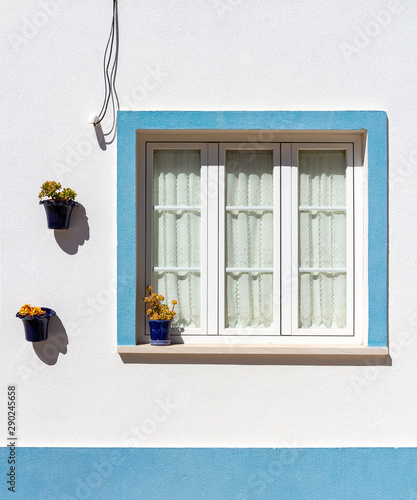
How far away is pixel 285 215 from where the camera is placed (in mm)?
4164

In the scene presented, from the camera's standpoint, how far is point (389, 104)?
4.04 meters

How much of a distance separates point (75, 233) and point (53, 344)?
857 millimetres

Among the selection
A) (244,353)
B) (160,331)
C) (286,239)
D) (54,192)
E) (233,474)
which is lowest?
(233,474)

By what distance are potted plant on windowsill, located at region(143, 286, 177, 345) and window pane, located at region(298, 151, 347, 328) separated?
1029mm

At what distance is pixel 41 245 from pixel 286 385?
2.12m

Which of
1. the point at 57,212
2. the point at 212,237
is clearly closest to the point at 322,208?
the point at 212,237

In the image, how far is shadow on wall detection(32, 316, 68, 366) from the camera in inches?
160

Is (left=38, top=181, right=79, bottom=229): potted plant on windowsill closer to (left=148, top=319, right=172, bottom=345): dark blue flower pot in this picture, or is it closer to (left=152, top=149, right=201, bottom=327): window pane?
(left=152, top=149, right=201, bottom=327): window pane

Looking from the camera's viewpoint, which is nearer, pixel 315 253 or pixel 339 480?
pixel 339 480

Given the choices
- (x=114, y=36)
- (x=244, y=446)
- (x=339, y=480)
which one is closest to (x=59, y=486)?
(x=244, y=446)

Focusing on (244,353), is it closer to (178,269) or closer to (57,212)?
(178,269)

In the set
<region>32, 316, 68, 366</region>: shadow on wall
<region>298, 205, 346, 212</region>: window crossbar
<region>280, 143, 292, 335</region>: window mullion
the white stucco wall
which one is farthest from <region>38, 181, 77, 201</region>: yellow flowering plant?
<region>298, 205, 346, 212</region>: window crossbar

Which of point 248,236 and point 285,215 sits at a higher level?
point 285,215

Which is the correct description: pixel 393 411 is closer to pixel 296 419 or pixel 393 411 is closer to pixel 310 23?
pixel 296 419
